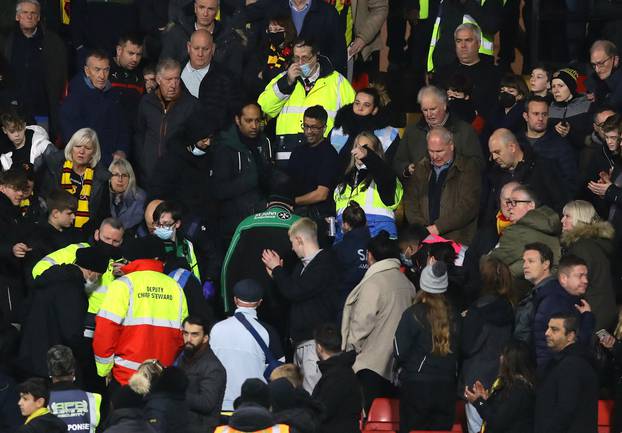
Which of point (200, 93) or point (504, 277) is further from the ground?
point (200, 93)

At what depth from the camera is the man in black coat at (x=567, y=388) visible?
1167 centimetres

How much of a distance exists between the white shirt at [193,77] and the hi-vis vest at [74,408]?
5.66 m

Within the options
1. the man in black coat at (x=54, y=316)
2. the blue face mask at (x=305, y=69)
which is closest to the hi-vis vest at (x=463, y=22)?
the blue face mask at (x=305, y=69)

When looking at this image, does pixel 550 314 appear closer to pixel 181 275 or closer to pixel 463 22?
pixel 181 275

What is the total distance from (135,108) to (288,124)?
1742 millimetres

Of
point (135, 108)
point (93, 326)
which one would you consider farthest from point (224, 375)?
point (135, 108)

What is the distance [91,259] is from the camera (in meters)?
13.6

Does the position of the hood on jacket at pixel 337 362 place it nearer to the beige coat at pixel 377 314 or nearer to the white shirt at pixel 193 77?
the beige coat at pixel 377 314

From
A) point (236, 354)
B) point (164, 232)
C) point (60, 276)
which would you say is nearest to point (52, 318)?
point (60, 276)

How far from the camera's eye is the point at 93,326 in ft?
45.1

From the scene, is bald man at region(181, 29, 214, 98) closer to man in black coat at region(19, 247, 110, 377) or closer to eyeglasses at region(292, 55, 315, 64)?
eyeglasses at region(292, 55, 315, 64)

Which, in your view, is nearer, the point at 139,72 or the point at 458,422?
the point at 458,422

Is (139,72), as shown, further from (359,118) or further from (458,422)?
(458,422)

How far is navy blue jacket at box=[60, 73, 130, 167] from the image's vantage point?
16.7 metres
